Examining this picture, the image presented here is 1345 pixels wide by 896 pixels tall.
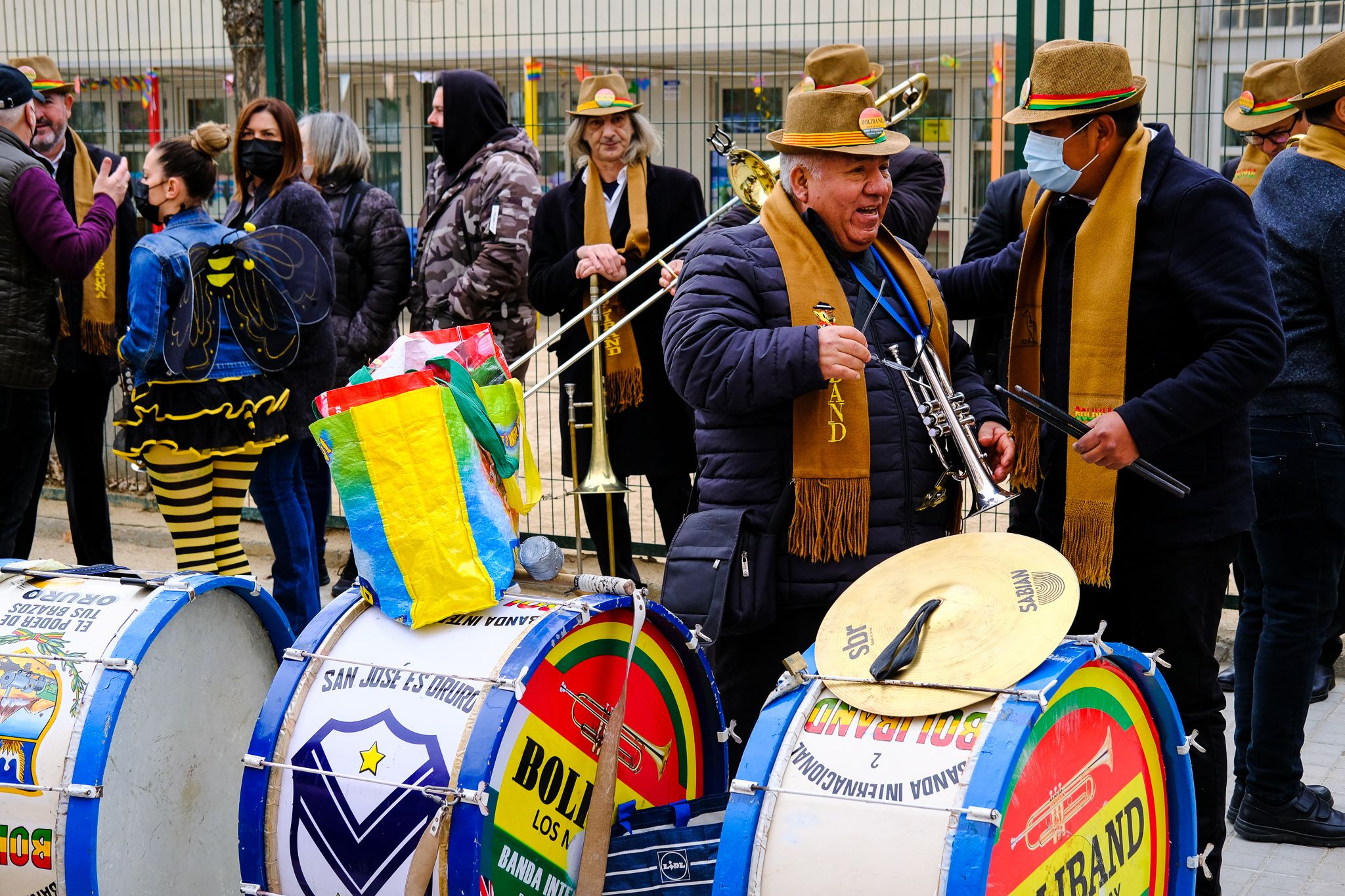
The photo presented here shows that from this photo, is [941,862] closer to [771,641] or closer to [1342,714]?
[771,641]

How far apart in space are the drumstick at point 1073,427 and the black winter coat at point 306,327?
269 cm

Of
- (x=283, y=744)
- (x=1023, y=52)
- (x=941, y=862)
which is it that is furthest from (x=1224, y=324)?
(x=1023, y=52)

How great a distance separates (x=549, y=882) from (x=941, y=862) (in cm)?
91

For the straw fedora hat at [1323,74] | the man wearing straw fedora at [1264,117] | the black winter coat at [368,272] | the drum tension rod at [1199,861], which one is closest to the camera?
the drum tension rod at [1199,861]

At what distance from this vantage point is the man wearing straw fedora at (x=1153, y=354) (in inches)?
123

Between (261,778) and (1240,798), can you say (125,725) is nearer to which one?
(261,778)

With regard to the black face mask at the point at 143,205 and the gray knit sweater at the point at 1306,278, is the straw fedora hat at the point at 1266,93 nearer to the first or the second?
the gray knit sweater at the point at 1306,278

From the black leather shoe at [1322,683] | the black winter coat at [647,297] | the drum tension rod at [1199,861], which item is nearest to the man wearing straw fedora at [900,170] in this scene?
the black winter coat at [647,297]

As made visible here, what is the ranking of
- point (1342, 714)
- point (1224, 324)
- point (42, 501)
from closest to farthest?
point (1224, 324)
point (1342, 714)
point (42, 501)

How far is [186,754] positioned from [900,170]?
10.0 ft

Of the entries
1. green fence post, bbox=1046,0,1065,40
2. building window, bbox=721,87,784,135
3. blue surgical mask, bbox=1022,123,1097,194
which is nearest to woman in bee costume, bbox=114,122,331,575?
building window, bbox=721,87,784,135

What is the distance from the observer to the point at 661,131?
680cm

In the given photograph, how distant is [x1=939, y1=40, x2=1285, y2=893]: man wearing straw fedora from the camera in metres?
3.13

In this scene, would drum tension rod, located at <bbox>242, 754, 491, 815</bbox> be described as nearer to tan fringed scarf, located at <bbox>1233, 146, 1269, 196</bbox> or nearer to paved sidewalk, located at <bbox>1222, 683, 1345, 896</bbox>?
paved sidewalk, located at <bbox>1222, 683, 1345, 896</bbox>
